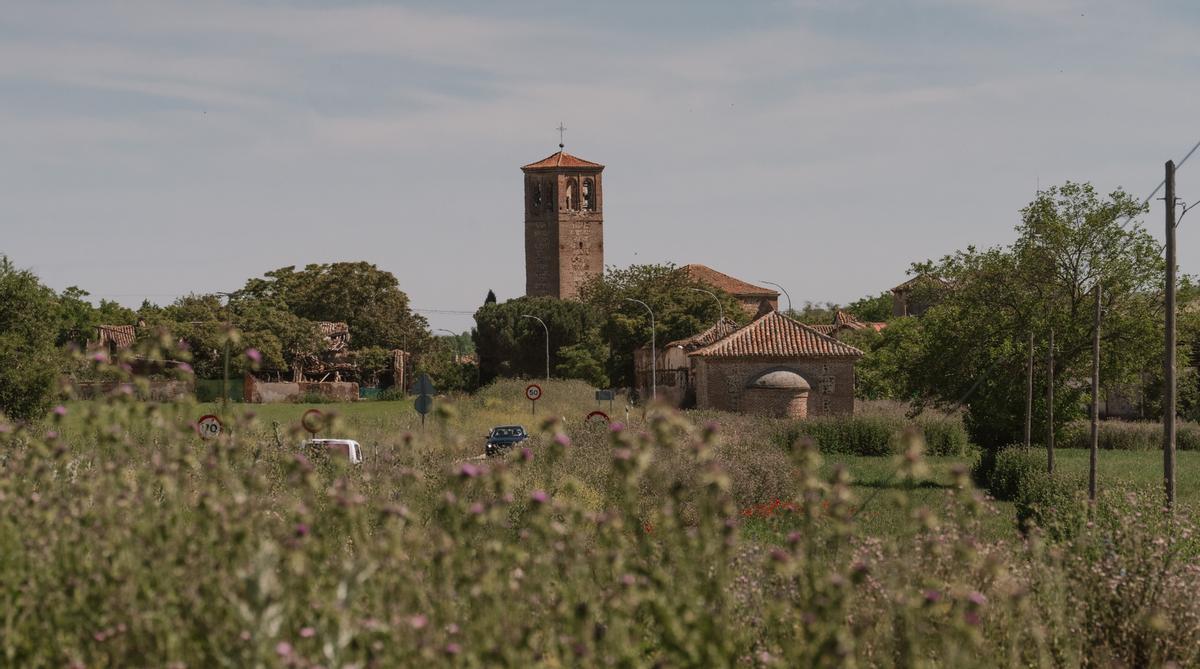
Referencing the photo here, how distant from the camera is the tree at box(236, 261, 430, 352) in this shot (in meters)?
87.5

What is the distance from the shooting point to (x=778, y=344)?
2140 inches

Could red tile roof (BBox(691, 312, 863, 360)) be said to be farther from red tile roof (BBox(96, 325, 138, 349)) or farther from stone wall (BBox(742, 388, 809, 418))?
red tile roof (BBox(96, 325, 138, 349))

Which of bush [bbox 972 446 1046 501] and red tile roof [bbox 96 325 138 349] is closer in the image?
bush [bbox 972 446 1046 501]

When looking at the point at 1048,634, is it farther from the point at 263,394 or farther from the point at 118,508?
the point at 263,394

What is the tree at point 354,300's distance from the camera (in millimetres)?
87500

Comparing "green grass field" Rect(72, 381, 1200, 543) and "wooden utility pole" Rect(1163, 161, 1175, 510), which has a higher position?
"wooden utility pole" Rect(1163, 161, 1175, 510)

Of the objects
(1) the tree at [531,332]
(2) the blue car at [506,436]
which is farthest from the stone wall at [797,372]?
(1) the tree at [531,332]

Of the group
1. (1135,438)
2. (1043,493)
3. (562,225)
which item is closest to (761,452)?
(1043,493)

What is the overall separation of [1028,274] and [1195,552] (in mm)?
28085

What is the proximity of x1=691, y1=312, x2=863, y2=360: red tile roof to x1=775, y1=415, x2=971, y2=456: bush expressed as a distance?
202 inches

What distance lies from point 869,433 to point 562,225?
243ft

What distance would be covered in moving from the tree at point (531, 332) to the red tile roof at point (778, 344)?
2698cm

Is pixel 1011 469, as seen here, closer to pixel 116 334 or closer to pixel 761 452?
pixel 761 452

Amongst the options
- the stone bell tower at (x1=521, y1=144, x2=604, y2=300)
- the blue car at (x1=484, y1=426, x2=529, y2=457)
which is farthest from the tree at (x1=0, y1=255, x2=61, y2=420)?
the stone bell tower at (x1=521, y1=144, x2=604, y2=300)
